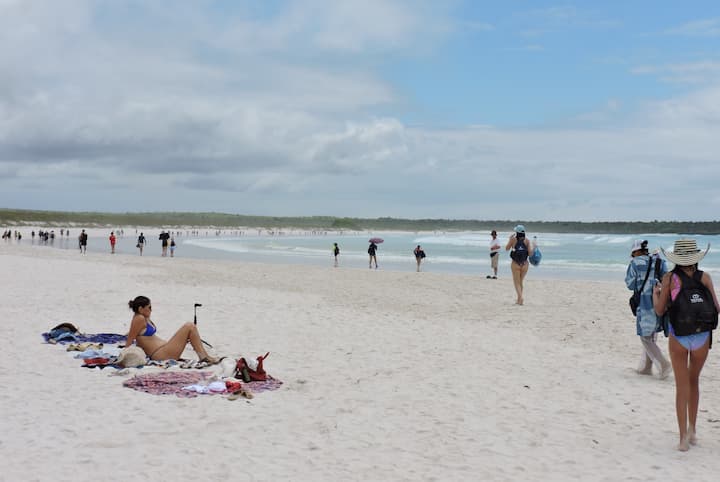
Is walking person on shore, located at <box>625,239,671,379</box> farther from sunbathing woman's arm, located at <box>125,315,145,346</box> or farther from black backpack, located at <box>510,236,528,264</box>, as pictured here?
black backpack, located at <box>510,236,528,264</box>

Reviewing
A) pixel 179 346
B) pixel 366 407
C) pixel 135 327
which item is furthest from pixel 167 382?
pixel 366 407

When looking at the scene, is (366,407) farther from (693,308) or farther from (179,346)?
(693,308)

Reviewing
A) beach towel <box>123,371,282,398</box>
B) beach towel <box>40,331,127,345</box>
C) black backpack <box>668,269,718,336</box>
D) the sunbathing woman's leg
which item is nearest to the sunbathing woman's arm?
the sunbathing woman's leg

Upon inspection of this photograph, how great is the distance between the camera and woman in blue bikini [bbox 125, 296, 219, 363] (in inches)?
321

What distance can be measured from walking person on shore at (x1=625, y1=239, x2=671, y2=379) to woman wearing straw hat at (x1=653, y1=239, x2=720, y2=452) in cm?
219

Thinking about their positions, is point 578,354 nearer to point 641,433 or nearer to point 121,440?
point 641,433

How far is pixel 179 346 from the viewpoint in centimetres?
825

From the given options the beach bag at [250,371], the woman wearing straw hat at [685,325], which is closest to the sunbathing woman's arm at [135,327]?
the beach bag at [250,371]

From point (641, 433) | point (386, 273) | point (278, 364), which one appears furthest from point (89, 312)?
point (386, 273)

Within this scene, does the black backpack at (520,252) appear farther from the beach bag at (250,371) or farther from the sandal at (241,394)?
the sandal at (241,394)

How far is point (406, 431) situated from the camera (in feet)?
19.0

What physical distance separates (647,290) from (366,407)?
12.3 ft

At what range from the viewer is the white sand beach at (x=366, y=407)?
487 cm

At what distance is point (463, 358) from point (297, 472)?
4.79 m
